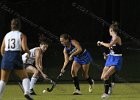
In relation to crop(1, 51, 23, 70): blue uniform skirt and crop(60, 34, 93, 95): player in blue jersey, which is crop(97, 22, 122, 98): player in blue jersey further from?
crop(1, 51, 23, 70): blue uniform skirt

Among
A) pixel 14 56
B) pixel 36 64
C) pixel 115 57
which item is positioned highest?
pixel 14 56

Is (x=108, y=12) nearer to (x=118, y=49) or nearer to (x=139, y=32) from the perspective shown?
(x=139, y=32)

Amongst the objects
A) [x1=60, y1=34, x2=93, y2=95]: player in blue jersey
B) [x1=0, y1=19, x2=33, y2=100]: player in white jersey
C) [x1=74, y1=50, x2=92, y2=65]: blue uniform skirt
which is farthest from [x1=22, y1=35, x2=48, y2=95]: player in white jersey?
[x1=0, y1=19, x2=33, y2=100]: player in white jersey

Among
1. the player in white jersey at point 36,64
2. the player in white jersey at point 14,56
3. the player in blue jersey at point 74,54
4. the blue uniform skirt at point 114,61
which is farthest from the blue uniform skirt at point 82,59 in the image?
the player in white jersey at point 14,56

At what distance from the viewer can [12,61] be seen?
12461 millimetres

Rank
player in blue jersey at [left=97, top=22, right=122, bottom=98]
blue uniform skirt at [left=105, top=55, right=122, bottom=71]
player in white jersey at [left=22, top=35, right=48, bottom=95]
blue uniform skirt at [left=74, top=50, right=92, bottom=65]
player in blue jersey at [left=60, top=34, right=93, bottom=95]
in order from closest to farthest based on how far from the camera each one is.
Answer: player in blue jersey at [left=97, top=22, right=122, bottom=98], blue uniform skirt at [left=105, top=55, right=122, bottom=71], player in blue jersey at [left=60, top=34, right=93, bottom=95], player in white jersey at [left=22, top=35, right=48, bottom=95], blue uniform skirt at [left=74, top=50, right=92, bottom=65]

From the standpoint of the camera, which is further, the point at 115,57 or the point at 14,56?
the point at 115,57

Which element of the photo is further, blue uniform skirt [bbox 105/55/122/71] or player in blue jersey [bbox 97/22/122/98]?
blue uniform skirt [bbox 105/55/122/71]

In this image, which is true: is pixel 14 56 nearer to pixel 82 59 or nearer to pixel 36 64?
pixel 36 64

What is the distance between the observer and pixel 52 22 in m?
31.5

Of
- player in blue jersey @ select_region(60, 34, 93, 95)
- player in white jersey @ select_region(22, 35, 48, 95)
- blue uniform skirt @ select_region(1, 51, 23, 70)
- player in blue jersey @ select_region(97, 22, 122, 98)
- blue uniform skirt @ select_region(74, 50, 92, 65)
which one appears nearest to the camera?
blue uniform skirt @ select_region(1, 51, 23, 70)

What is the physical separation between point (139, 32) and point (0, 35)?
7.94m

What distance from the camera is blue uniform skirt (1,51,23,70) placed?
40.9 ft

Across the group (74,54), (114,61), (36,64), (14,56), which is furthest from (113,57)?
(14,56)
